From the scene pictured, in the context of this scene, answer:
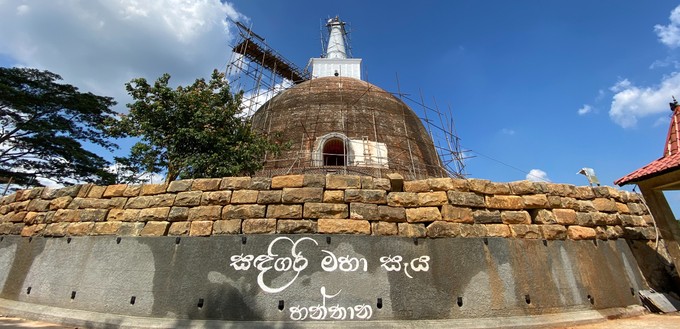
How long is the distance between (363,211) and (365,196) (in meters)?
0.23

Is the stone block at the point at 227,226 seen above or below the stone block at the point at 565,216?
below

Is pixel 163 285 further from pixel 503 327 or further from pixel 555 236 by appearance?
pixel 555 236

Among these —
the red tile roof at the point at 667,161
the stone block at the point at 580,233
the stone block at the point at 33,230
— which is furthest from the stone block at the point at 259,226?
the red tile roof at the point at 667,161

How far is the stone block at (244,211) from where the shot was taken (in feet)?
15.4

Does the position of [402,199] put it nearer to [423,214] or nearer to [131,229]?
[423,214]

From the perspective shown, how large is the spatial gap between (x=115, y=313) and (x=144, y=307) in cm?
46

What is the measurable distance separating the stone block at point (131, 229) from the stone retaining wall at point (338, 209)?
0.02 metres

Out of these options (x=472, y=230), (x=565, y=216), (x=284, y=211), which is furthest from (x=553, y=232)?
(x=284, y=211)

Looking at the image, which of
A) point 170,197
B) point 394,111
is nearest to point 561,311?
point 170,197

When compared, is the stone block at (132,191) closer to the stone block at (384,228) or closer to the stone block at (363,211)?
the stone block at (363,211)

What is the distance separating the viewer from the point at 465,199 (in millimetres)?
4875

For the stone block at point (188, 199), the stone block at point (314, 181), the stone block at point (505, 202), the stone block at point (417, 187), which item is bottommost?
the stone block at point (505, 202)

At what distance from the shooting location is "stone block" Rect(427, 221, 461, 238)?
461 centimetres

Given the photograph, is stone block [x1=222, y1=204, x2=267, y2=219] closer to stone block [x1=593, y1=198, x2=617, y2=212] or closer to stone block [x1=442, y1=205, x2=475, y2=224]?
stone block [x1=442, y1=205, x2=475, y2=224]
